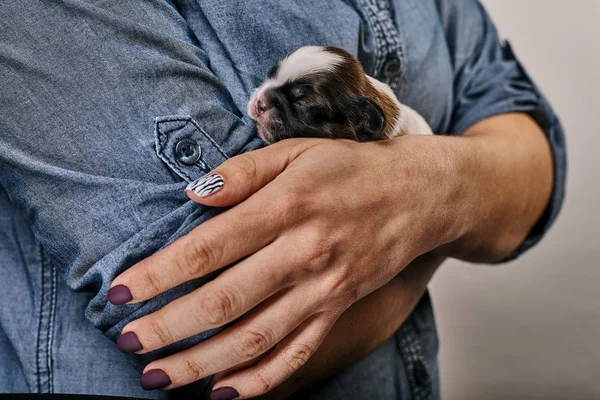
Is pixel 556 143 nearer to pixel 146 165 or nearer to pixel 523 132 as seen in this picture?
pixel 523 132

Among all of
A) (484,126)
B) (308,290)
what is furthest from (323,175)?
(484,126)

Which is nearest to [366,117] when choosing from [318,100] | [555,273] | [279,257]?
[318,100]

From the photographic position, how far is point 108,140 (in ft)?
2.59

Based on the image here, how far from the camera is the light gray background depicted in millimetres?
1995

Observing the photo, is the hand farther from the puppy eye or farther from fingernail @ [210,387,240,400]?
the puppy eye

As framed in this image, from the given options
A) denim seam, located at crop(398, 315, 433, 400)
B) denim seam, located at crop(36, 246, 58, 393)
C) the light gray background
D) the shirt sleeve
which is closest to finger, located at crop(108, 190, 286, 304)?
denim seam, located at crop(36, 246, 58, 393)

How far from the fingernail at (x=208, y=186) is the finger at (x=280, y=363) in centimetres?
20

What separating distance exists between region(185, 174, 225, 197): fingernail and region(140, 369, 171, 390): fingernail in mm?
204

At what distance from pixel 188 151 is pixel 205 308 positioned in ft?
0.64

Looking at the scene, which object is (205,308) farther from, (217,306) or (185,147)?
(185,147)

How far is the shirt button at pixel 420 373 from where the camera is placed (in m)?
1.13

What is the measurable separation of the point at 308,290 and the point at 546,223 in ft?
2.25

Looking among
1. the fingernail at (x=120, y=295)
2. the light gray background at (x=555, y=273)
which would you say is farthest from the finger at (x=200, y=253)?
the light gray background at (x=555, y=273)

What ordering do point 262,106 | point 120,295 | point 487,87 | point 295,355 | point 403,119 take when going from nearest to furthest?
point 120,295 → point 295,355 → point 262,106 → point 403,119 → point 487,87
